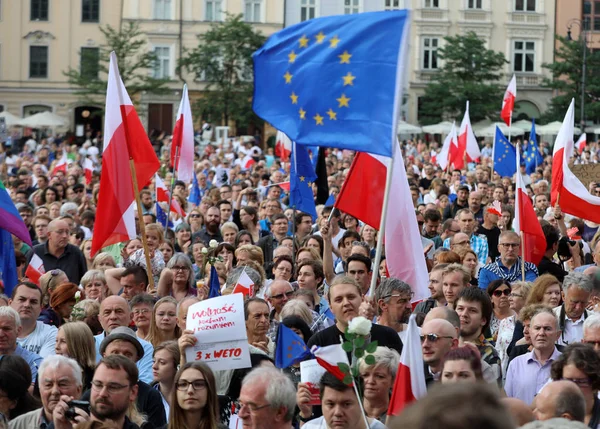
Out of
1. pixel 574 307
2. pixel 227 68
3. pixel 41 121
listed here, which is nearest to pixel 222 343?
pixel 574 307

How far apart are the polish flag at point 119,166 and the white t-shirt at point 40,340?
83.8 inches

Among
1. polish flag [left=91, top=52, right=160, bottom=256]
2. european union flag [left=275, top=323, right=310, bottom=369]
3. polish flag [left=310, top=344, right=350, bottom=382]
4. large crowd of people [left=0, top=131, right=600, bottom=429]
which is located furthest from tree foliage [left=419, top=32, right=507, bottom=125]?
polish flag [left=310, top=344, right=350, bottom=382]

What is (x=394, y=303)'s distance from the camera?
30.1 ft

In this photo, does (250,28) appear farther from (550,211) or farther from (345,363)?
(345,363)

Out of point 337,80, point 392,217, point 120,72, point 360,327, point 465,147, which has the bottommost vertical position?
point 360,327

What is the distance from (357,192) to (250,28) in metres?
53.3

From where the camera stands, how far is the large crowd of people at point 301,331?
636cm

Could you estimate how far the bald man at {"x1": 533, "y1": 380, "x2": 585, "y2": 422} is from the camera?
18.9ft

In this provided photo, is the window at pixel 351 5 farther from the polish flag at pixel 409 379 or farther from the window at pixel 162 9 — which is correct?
the polish flag at pixel 409 379

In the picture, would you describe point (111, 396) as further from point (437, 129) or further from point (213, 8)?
point (213, 8)

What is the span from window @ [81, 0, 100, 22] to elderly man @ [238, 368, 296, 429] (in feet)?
206

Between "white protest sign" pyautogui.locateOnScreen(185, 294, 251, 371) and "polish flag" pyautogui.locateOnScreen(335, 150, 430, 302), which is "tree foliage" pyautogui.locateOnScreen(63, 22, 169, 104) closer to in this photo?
"polish flag" pyautogui.locateOnScreen(335, 150, 430, 302)

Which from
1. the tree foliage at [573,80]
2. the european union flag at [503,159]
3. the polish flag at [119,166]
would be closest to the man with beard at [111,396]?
the polish flag at [119,166]

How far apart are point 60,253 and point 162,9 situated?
2162 inches
